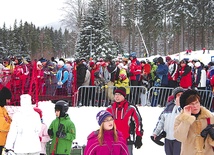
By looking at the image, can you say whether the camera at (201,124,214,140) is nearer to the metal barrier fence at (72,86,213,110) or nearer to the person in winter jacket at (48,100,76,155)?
the person in winter jacket at (48,100,76,155)

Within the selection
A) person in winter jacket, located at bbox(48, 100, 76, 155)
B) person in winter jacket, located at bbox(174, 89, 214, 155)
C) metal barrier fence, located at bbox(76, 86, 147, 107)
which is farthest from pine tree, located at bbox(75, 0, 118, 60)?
person in winter jacket, located at bbox(174, 89, 214, 155)

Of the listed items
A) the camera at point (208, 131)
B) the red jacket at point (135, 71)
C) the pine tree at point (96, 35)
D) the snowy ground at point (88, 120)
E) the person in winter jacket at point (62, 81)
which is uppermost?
the pine tree at point (96, 35)

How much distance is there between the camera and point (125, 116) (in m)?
6.14

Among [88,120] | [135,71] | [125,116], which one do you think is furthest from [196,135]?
[135,71]

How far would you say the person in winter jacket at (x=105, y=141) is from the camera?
4.25 metres

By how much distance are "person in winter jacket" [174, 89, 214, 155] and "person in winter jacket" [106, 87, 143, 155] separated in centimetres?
203

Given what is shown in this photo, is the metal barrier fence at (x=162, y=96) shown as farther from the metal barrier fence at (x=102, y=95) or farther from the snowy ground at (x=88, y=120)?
the snowy ground at (x=88, y=120)

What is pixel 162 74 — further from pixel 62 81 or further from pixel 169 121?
pixel 169 121

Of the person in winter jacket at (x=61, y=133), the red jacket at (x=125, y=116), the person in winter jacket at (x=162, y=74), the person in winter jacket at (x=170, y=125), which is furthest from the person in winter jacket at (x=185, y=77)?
the person in winter jacket at (x=61, y=133)

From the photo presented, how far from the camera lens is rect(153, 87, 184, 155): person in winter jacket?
5902 millimetres

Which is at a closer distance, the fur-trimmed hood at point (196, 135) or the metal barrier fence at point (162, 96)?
the fur-trimmed hood at point (196, 135)

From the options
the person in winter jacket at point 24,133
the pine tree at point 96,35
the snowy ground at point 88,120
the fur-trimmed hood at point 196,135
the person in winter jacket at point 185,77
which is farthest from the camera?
the pine tree at point 96,35

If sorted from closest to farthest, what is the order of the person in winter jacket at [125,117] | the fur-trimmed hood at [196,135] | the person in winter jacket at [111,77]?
the fur-trimmed hood at [196,135], the person in winter jacket at [125,117], the person in winter jacket at [111,77]

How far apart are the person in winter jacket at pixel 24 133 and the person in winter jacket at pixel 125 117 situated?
52.0 inches
